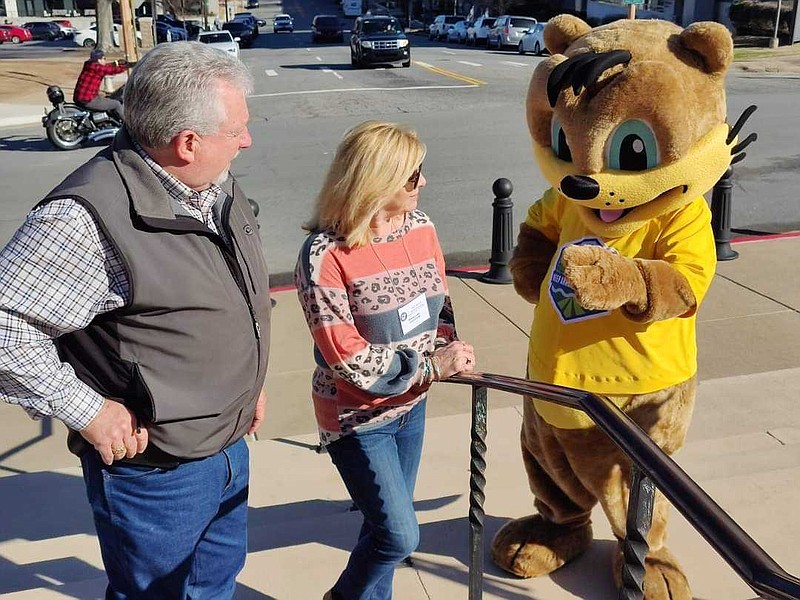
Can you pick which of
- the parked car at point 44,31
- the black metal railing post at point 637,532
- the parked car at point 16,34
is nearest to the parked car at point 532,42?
the black metal railing post at point 637,532

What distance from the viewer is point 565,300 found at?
2.89 meters

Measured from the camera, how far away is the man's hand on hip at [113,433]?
6.73 feet

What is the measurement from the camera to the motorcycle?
13930 mm

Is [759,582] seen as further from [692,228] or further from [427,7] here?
[427,7]

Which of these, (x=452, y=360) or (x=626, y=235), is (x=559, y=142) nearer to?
(x=626, y=235)

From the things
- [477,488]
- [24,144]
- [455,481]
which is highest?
[477,488]

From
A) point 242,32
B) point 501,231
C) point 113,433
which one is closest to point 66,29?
point 242,32

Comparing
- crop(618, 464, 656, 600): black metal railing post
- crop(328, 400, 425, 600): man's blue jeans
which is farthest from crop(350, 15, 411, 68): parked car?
crop(618, 464, 656, 600): black metal railing post

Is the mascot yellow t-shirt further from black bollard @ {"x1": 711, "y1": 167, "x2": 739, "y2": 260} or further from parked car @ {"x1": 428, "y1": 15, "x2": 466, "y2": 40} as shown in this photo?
parked car @ {"x1": 428, "y1": 15, "x2": 466, "y2": 40}

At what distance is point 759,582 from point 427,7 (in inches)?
3148

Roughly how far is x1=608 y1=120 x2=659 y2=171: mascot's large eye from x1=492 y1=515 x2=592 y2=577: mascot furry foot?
4.70 feet

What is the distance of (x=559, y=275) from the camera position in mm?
2885

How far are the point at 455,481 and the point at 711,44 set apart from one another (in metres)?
2.45

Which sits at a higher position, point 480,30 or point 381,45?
point 480,30
